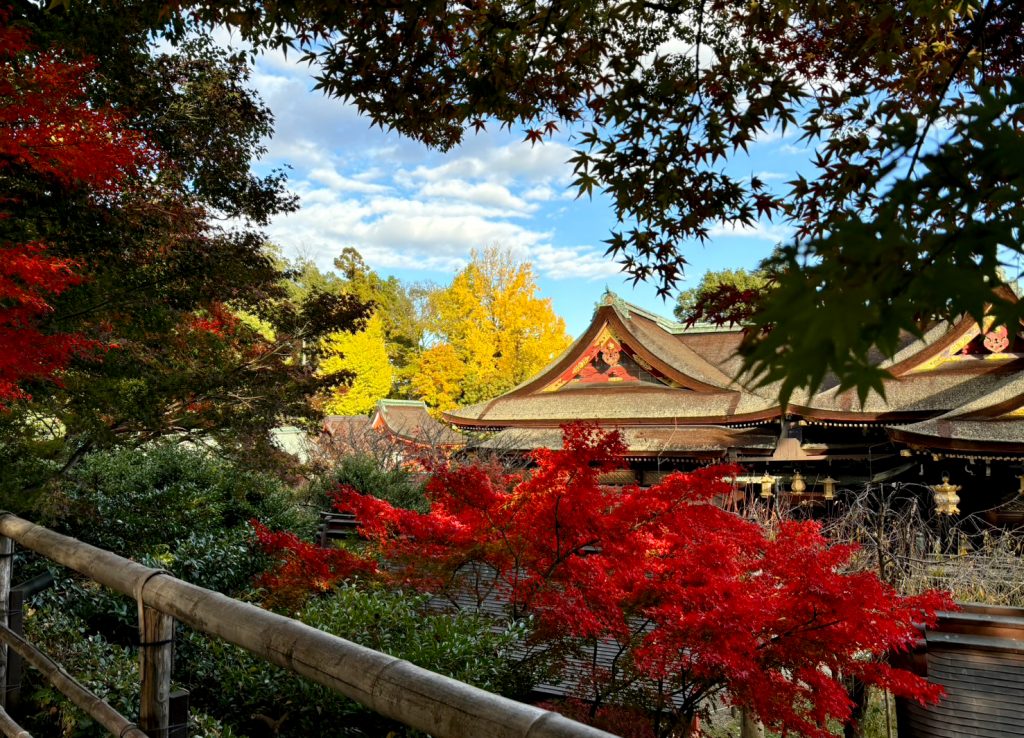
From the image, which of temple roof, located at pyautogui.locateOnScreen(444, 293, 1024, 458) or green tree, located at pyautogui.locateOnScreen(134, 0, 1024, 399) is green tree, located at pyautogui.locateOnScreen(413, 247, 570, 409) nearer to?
temple roof, located at pyautogui.locateOnScreen(444, 293, 1024, 458)

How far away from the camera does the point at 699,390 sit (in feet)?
47.9

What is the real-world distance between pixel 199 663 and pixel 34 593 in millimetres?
1360

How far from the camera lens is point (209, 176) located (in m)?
5.79

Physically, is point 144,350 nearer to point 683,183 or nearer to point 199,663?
point 199,663

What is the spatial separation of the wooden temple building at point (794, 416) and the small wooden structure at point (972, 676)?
18.9ft

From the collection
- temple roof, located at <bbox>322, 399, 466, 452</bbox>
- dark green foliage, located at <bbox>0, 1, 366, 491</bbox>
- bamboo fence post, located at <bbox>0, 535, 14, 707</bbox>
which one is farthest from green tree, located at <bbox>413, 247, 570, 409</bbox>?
bamboo fence post, located at <bbox>0, 535, 14, 707</bbox>

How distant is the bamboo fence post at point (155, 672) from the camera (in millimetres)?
1790

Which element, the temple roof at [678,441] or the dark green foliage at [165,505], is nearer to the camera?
the dark green foliage at [165,505]

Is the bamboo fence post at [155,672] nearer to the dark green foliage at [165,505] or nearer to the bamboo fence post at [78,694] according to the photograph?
the bamboo fence post at [78,694]

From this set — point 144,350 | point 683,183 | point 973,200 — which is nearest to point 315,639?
point 973,200

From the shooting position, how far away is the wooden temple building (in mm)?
10398

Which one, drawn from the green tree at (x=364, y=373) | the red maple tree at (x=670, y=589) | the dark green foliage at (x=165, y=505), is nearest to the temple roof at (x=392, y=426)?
the green tree at (x=364, y=373)

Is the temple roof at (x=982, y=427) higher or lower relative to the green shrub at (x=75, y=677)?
higher

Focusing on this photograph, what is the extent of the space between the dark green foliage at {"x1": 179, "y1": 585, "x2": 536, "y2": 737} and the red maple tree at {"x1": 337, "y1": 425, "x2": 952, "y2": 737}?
48 centimetres
